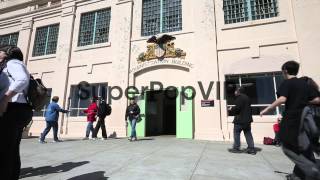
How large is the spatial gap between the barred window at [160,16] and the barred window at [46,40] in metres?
6.38

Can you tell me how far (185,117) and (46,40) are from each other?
1096 cm

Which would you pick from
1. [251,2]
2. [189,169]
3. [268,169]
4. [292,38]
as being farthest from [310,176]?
[251,2]

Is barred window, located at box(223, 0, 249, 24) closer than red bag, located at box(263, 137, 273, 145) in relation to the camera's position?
No

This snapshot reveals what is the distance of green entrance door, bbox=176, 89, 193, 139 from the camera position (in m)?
10.3

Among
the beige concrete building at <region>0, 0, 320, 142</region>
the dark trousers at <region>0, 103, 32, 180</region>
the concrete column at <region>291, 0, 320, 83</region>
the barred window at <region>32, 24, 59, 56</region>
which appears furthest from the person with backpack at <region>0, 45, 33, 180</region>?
the barred window at <region>32, 24, 59, 56</region>

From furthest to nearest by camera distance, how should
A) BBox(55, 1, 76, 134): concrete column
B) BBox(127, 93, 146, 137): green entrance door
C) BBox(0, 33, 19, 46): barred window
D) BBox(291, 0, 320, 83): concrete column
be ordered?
1. BBox(0, 33, 19, 46): barred window
2. BBox(55, 1, 76, 134): concrete column
3. BBox(127, 93, 146, 137): green entrance door
4. BBox(291, 0, 320, 83): concrete column

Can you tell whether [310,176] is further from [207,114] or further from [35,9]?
[35,9]

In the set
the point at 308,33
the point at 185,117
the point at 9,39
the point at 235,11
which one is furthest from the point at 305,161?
the point at 9,39

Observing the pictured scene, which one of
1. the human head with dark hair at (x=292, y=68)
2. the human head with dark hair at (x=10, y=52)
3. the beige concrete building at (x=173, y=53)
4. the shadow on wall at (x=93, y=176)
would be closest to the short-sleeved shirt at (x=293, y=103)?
the human head with dark hair at (x=292, y=68)

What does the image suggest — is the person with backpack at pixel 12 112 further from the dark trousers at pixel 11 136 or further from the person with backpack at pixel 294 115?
the person with backpack at pixel 294 115

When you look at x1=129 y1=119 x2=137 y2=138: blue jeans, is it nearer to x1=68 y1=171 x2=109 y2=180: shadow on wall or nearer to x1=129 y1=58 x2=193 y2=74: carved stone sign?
x1=129 y1=58 x2=193 y2=74: carved stone sign

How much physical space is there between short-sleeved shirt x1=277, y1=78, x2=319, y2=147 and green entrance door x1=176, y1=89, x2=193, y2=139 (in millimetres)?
7108

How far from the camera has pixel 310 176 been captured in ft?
9.62

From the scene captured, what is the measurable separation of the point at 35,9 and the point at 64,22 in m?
3.37
